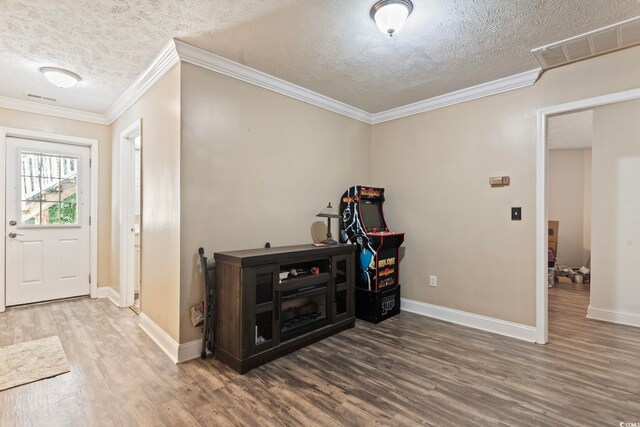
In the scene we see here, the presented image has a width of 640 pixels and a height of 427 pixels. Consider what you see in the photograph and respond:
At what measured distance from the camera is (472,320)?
345cm

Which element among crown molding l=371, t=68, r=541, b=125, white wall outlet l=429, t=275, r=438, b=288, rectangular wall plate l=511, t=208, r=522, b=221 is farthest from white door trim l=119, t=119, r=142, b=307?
rectangular wall plate l=511, t=208, r=522, b=221

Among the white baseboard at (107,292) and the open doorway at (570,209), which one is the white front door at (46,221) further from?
the open doorway at (570,209)

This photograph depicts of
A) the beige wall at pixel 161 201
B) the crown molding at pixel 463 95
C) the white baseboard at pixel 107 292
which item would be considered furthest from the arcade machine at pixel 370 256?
the white baseboard at pixel 107 292

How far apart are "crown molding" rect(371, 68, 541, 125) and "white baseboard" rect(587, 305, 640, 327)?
9.38 feet

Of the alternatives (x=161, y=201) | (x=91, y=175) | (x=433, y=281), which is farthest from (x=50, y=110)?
(x=433, y=281)

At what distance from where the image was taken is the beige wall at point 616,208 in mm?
3717

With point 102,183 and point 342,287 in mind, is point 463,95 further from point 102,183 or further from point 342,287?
point 102,183

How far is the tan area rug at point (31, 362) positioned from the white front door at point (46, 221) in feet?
5.26

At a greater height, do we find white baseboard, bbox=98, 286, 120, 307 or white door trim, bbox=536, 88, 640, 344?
white door trim, bbox=536, 88, 640, 344

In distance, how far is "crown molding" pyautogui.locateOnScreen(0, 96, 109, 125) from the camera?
3.85 m

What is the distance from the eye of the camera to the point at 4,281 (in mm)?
3854

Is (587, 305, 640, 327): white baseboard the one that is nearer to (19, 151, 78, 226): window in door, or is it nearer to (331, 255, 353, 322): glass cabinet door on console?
(331, 255, 353, 322): glass cabinet door on console

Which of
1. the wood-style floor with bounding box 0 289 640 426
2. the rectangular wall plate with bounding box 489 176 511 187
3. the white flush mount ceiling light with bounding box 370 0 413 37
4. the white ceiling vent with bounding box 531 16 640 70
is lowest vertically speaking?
the wood-style floor with bounding box 0 289 640 426

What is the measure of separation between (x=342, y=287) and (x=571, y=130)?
4768 millimetres
